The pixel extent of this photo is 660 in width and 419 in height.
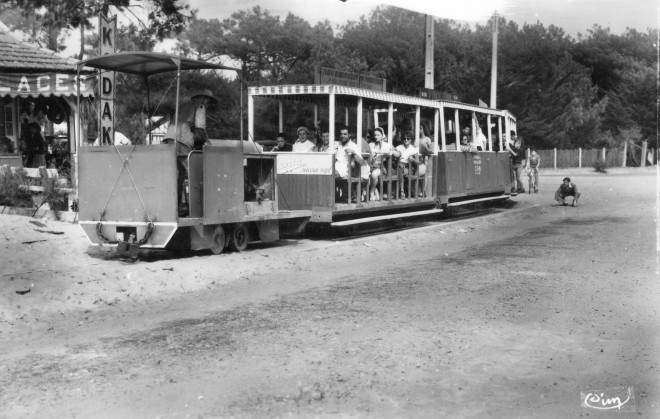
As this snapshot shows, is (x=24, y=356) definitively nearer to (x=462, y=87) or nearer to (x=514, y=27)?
(x=514, y=27)

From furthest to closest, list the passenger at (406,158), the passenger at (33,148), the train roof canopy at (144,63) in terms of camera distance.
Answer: the passenger at (33,148), the passenger at (406,158), the train roof canopy at (144,63)

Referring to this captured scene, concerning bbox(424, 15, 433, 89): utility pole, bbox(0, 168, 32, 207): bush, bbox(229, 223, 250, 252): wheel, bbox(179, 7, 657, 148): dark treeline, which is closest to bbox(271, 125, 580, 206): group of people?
bbox(229, 223, 250, 252): wheel

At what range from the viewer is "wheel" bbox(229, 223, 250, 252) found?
1137 cm

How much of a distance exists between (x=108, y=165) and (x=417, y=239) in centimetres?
591

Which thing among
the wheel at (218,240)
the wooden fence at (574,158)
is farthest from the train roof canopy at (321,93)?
the wooden fence at (574,158)

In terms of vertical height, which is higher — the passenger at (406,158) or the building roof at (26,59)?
the building roof at (26,59)

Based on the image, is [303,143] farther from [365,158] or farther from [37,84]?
[37,84]

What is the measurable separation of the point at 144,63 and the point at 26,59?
8.67 meters

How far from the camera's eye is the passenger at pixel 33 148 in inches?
688

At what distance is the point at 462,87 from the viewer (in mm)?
45625

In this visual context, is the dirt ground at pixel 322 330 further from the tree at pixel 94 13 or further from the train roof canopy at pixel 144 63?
the tree at pixel 94 13

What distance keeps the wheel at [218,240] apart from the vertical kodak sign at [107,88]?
87.7 inches

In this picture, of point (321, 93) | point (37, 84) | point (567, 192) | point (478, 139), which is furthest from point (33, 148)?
point (567, 192)
